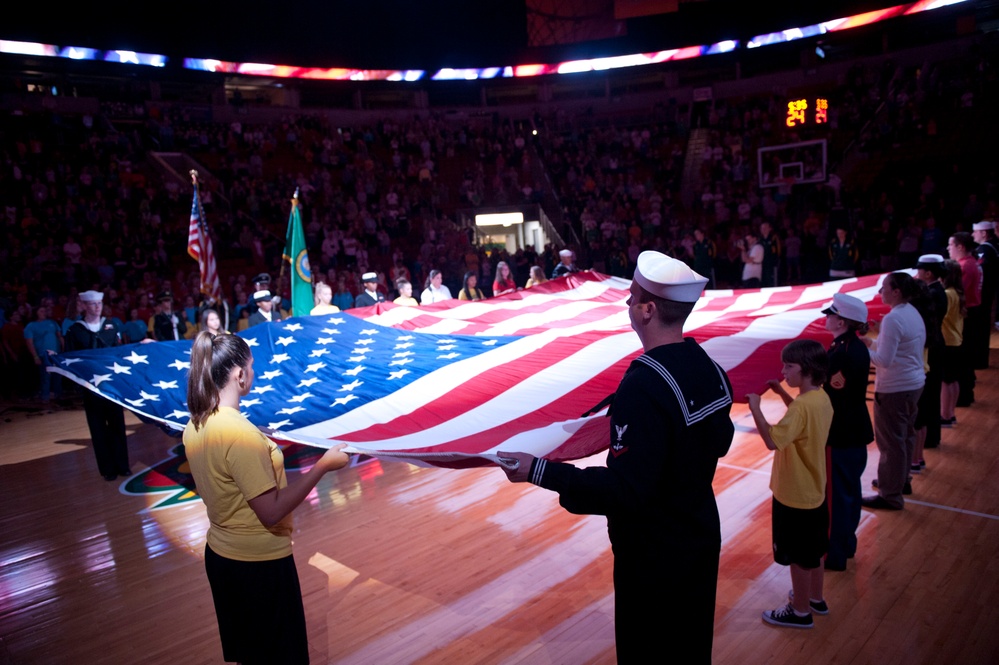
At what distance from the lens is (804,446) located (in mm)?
2785

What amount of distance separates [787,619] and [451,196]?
53.7ft

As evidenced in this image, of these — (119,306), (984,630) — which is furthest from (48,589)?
(119,306)

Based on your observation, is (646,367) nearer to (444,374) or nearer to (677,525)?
(677,525)

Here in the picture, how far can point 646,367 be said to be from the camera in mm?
1585

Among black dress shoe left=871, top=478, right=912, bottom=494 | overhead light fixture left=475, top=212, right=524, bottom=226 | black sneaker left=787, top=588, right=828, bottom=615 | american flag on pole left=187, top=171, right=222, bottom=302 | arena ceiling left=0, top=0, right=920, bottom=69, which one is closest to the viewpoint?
black sneaker left=787, top=588, right=828, bottom=615

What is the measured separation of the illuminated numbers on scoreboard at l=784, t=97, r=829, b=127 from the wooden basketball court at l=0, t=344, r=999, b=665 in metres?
14.3

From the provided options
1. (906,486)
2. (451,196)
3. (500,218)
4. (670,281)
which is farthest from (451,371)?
(451,196)

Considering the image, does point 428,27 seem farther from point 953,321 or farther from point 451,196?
point 953,321

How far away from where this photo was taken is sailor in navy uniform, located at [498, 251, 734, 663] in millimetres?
1517

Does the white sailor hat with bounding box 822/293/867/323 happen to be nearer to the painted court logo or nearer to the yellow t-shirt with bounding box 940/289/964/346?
the yellow t-shirt with bounding box 940/289/964/346

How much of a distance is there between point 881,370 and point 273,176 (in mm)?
15710

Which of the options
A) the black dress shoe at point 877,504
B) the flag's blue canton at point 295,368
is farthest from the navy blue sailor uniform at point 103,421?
the black dress shoe at point 877,504

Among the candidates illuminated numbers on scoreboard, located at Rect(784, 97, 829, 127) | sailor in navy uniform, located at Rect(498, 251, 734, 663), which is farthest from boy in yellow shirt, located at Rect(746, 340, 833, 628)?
illuminated numbers on scoreboard, located at Rect(784, 97, 829, 127)

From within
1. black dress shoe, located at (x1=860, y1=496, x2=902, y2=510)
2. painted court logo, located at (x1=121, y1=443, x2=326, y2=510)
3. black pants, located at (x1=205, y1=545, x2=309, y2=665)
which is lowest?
painted court logo, located at (x1=121, y1=443, x2=326, y2=510)
